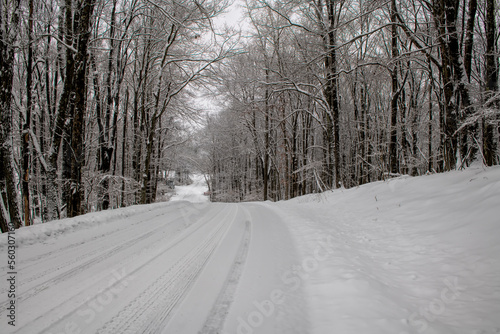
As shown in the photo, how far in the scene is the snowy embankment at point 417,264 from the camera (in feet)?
6.45

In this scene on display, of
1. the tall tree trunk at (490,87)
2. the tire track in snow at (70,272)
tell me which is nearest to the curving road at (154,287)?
the tire track in snow at (70,272)

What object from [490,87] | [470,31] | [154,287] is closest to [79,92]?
[154,287]

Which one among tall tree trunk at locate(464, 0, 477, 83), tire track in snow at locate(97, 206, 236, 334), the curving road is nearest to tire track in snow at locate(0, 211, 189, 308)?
the curving road

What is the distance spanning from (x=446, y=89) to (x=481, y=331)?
6.64 meters

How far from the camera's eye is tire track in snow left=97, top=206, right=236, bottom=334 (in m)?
1.84

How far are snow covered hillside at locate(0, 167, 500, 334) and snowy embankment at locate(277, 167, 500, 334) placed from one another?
2 cm

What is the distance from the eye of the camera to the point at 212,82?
1434 cm

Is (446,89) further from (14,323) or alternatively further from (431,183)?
(14,323)

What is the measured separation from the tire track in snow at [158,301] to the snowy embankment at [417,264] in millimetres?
1347

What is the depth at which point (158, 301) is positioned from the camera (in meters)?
2.22

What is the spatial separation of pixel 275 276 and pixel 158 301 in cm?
140

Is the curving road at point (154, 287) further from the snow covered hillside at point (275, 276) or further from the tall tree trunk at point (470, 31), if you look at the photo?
the tall tree trunk at point (470, 31)

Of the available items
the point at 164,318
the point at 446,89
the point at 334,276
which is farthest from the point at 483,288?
the point at 446,89

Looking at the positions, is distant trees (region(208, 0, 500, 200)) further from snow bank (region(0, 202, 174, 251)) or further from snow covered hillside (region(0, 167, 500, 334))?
snow bank (region(0, 202, 174, 251))
